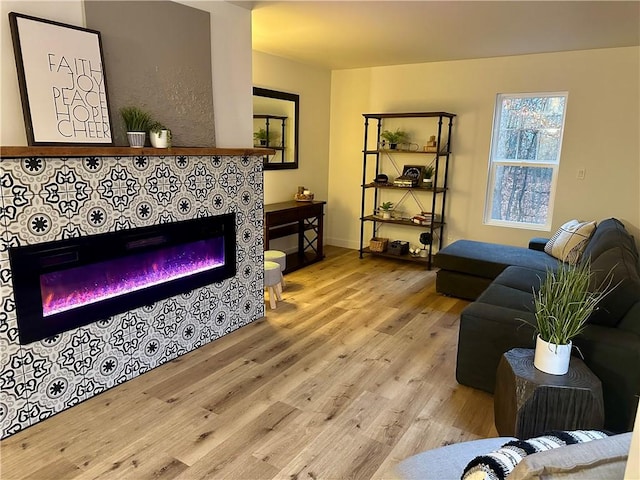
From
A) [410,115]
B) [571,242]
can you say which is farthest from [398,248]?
[571,242]

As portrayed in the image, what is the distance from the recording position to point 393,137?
17.3 feet

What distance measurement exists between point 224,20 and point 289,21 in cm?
65

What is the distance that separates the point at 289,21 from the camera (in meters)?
3.50

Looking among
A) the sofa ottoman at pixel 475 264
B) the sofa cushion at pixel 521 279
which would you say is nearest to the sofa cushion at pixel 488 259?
the sofa ottoman at pixel 475 264

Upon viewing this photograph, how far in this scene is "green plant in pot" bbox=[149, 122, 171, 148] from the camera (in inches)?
101

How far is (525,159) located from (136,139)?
4078mm

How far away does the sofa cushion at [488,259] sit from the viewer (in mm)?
3908

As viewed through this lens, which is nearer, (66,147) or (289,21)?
(66,147)

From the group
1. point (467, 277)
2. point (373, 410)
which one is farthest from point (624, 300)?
point (467, 277)

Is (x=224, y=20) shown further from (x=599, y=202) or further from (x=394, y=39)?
(x=599, y=202)

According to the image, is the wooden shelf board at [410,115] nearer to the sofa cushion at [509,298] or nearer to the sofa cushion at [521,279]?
the sofa cushion at [521,279]

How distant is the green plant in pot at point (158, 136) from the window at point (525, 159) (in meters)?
3.71

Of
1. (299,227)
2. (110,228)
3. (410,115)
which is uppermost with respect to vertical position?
(410,115)

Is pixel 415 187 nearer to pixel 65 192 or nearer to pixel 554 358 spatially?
pixel 554 358
